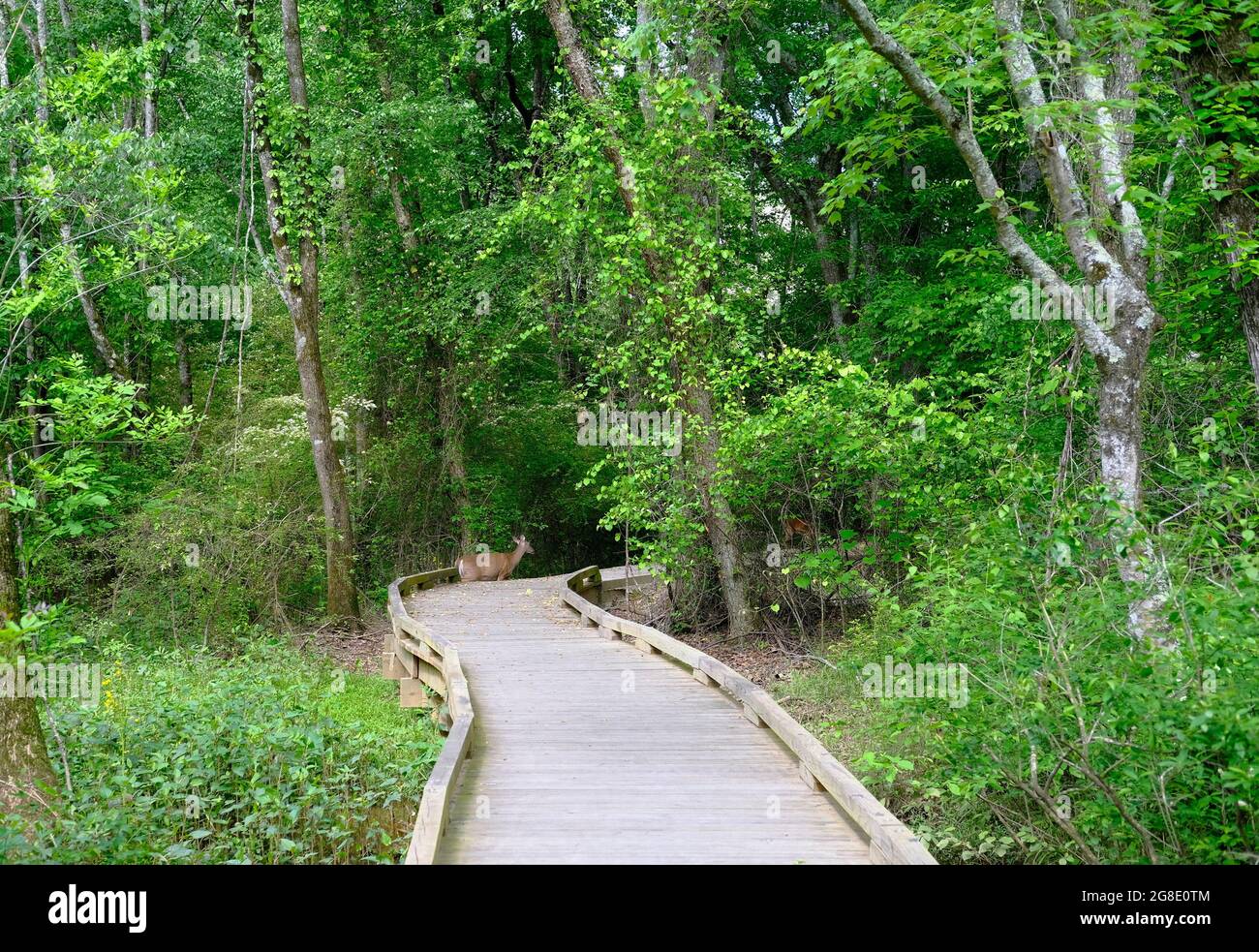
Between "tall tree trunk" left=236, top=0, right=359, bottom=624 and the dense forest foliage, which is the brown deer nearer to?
the dense forest foliage

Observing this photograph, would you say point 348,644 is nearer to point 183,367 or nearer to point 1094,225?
point 183,367

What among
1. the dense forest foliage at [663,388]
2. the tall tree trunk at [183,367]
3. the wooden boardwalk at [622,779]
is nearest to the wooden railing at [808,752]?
the wooden boardwalk at [622,779]

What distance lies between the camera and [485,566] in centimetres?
2097

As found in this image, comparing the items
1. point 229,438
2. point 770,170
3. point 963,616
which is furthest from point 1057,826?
point 770,170

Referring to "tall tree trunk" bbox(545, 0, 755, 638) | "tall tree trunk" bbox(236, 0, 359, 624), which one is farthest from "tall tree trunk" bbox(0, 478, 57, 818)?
"tall tree trunk" bbox(236, 0, 359, 624)

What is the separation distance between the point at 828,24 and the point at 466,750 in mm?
18312

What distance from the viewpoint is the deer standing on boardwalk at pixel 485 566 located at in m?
20.8

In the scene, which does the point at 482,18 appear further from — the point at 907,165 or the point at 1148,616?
the point at 1148,616

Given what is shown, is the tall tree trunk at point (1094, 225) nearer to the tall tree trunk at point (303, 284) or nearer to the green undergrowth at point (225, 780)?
the green undergrowth at point (225, 780)

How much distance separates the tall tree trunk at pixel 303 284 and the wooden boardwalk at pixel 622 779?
6039 millimetres

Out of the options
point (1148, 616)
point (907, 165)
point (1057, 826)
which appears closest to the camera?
point (1057, 826)

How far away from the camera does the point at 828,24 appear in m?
20.9
